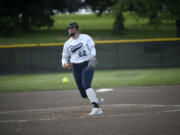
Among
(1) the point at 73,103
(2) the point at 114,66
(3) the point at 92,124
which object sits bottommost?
(2) the point at 114,66

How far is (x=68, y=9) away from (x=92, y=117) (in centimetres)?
3012

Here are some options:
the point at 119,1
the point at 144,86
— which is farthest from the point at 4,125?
the point at 119,1

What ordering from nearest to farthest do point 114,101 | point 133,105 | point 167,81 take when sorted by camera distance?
point 133,105, point 114,101, point 167,81

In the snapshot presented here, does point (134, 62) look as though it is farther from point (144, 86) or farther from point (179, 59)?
point (144, 86)

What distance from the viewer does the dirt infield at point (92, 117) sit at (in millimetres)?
6723

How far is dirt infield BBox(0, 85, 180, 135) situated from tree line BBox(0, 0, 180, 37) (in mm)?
14408

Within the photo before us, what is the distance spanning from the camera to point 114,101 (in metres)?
10.2

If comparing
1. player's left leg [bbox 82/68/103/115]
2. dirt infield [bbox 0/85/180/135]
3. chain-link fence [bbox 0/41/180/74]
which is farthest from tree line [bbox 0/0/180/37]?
player's left leg [bbox 82/68/103/115]

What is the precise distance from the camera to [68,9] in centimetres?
3728

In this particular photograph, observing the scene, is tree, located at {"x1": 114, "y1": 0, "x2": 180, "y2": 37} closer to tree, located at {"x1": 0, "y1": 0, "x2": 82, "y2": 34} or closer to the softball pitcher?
tree, located at {"x1": 0, "y1": 0, "x2": 82, "y2": 34}

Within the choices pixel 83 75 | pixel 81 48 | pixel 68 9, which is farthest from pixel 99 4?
pixel 83 75

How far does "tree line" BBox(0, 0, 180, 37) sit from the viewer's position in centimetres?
2606

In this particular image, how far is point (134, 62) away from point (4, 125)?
12.4 metres

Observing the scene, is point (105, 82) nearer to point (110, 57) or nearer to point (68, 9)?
point (110, 57)
